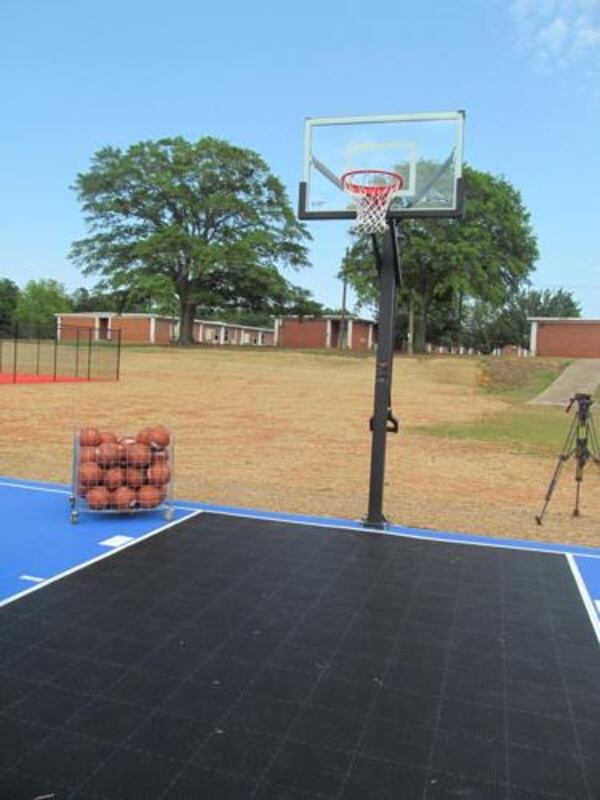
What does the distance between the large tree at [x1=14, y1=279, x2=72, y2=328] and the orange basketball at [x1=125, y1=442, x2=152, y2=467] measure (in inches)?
2625

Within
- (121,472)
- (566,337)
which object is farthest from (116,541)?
(566,337)

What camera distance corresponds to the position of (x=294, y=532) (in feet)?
20.8

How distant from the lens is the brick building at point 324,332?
51.8 metres

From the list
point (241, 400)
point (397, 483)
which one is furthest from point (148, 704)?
point (241, 400)

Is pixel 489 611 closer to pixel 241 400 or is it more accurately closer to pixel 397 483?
pixel 397 483

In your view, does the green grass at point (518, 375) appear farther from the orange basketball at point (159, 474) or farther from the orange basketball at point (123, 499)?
the orange basketball at point (123, 499)

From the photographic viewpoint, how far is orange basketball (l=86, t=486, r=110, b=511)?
6.57 meters

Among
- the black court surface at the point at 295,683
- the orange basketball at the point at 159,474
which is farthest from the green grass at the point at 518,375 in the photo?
the black court surface at the point at 295,683

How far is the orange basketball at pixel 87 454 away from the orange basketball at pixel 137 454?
0.97 feet

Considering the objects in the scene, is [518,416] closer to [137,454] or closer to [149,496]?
[149,496]

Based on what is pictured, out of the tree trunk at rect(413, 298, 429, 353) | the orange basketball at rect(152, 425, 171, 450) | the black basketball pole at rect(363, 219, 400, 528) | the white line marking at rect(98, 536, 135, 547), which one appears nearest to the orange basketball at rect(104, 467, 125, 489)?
the orange basketball at rect(152, 425, 171, 450)

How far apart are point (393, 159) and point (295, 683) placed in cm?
512

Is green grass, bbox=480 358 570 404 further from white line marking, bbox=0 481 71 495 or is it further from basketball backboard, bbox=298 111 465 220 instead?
white line marking, bbox=0 481 71 495

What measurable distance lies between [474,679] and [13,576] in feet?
10.4
